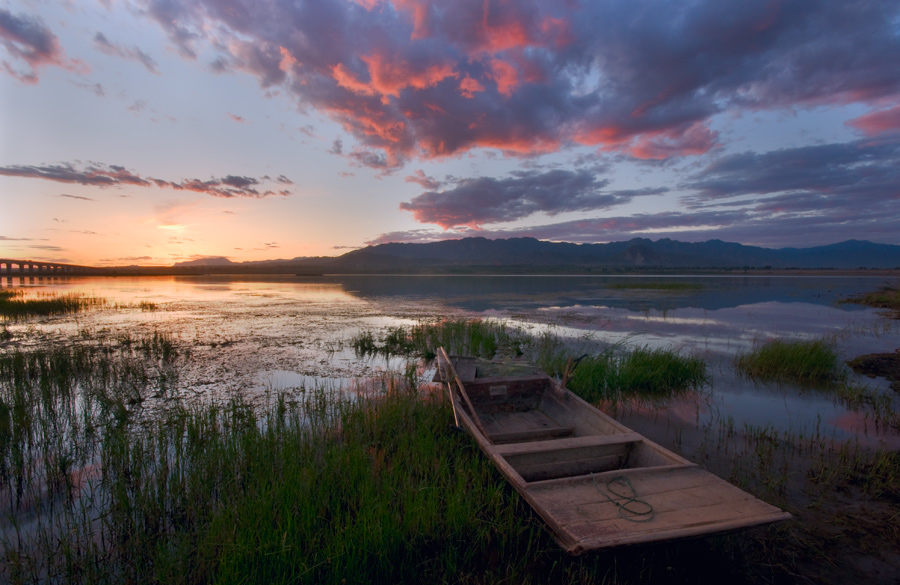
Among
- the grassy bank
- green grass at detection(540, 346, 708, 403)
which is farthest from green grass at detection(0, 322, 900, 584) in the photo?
green grass at detection(540, 346, 708, 403)

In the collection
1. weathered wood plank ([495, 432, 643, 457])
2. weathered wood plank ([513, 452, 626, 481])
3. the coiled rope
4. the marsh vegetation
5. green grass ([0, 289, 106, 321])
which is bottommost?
the marsh vegetation

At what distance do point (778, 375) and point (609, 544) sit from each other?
422 inches

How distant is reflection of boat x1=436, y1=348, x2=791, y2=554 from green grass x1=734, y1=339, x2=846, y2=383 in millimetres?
7831

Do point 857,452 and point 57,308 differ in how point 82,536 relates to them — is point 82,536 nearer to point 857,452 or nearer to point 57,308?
point 857,452

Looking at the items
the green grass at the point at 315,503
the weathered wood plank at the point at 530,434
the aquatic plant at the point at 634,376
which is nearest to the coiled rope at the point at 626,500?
the green grass at the point at 315,503

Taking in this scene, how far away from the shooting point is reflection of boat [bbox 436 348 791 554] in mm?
3264

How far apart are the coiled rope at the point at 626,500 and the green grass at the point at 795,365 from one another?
9.12 meters

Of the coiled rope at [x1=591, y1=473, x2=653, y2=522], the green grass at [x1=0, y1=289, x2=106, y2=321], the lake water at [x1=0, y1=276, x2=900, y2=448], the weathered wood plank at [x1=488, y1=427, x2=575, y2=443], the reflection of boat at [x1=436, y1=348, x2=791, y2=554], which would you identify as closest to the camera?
the reflection of boat at [x1=436, y1=348, x2=791, y2=554]

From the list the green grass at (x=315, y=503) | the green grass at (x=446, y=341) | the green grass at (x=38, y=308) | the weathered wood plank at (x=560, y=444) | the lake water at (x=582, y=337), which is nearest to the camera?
the green grass at (x=315, y=503)

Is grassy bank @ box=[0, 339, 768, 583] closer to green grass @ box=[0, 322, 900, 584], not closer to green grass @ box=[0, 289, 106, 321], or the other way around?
green grass @ box=[0, 322, 900, 584]

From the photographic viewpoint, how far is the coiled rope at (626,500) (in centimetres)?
350

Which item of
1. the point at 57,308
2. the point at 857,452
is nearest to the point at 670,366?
the point at 857,452

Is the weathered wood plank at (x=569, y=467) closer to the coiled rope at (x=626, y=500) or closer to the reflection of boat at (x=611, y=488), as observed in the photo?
the reflection of boat at (x=611, y=488)

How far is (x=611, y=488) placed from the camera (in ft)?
13.1
